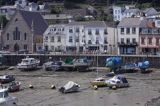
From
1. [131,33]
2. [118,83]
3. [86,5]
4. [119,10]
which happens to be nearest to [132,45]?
[131,33]

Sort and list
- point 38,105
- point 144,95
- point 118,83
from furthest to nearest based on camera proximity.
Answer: point 118,83
point 144,95
point 38,105

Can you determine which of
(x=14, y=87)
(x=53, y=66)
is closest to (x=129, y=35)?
(x=53, y=66)

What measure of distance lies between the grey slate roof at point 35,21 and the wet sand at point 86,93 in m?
30.8

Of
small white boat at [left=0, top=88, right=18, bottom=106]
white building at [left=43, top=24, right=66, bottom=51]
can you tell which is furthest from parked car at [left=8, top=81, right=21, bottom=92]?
white building at [left=43, top=24, right=66, bottom=51]

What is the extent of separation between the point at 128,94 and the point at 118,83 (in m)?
4.60

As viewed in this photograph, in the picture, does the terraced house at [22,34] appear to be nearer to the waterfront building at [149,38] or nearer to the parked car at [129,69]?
the waterfront building at [149,38]

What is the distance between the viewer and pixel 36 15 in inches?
4203

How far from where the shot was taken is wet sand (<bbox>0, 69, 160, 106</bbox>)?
152 feet

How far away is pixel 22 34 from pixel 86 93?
49.6 m

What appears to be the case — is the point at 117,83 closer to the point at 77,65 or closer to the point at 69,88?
the point at 69,88

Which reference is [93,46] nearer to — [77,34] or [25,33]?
[77,34]

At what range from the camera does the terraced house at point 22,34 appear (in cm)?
10006

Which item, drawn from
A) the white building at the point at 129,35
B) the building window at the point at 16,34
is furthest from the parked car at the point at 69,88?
the building window at the point at 16,34

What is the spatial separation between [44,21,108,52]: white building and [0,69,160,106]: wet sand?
2454 centimetres
